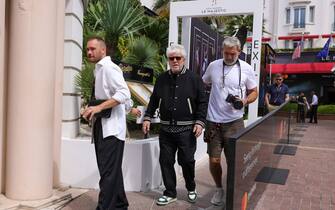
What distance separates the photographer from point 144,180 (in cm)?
558

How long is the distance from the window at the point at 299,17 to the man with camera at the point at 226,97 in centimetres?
3921

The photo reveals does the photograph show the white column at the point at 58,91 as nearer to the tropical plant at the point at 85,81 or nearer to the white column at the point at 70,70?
the white column at the point at 70,70

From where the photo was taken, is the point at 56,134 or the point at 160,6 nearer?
the point at 56,134

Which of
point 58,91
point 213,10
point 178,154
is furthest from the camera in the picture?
point 213,10

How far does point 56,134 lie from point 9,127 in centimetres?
87

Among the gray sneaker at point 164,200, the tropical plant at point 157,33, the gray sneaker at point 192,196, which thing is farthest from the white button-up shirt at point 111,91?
the tropical plant at point 157,33

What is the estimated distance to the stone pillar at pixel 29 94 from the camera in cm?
460

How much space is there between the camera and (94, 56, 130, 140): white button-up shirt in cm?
414

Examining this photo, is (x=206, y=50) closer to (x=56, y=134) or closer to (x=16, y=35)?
(x=56, y=134)

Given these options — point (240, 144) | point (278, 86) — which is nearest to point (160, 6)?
point (278, 86)

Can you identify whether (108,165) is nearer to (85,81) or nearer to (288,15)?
(85,81)

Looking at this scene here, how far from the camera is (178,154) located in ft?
16.3

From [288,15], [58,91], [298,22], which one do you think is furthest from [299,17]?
[58,91]

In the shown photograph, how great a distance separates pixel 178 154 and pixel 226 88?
0.95 metres
